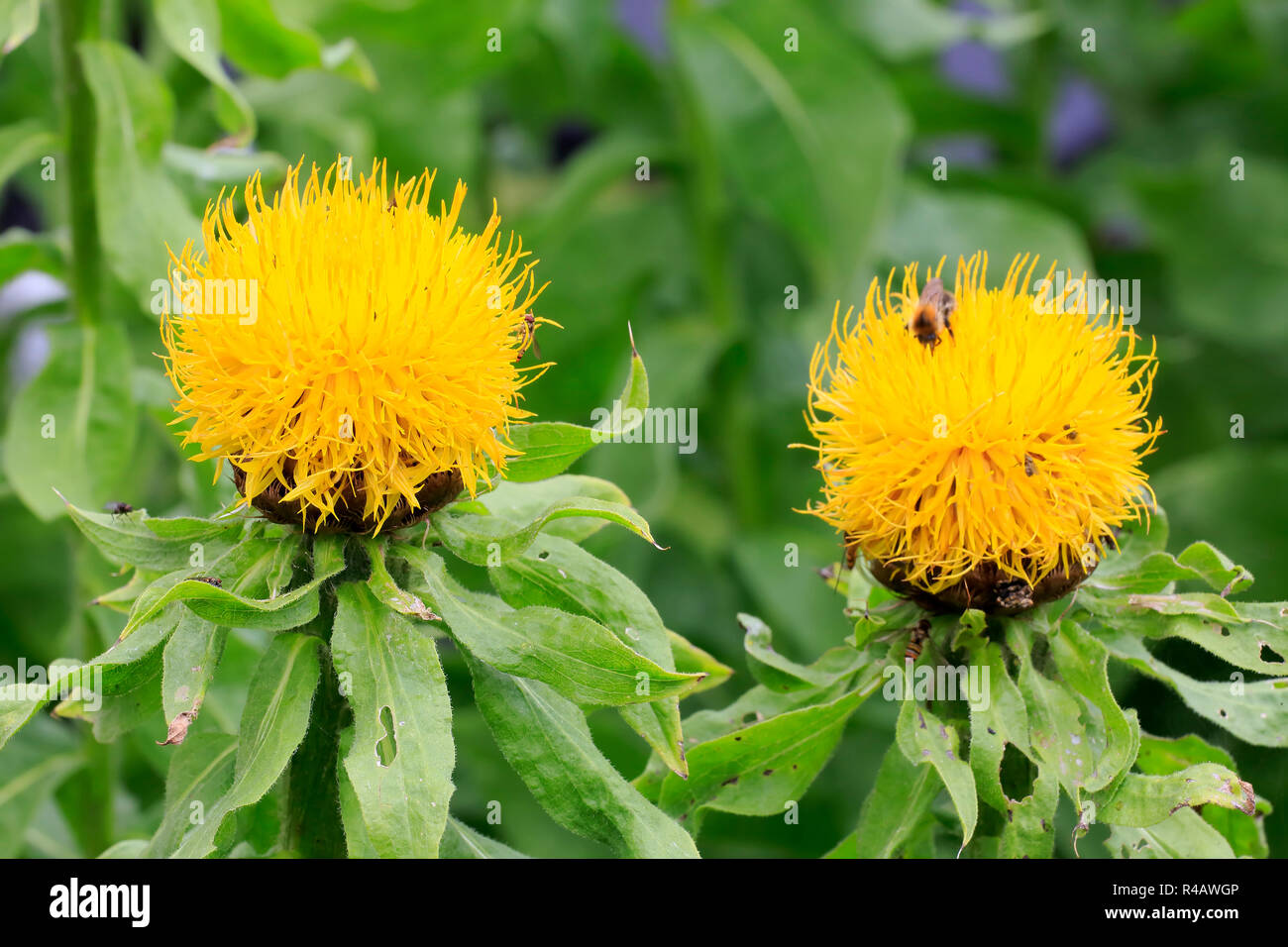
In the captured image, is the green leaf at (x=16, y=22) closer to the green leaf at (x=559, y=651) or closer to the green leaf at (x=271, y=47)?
the green leaf at (x=271, y=47)

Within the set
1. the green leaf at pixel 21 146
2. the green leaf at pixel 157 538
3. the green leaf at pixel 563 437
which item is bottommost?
the green leaf at pixel 157 538

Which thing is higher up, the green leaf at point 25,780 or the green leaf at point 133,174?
the green leaf at point 133,174

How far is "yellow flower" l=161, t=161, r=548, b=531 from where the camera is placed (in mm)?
1031

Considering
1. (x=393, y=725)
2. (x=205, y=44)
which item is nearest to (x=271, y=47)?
(x=205, y=44)

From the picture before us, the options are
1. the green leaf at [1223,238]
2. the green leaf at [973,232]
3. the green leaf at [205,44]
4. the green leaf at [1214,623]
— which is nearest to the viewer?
the green leaf at [1214,623]

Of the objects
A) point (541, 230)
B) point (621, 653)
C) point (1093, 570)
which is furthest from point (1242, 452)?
point (621, 653)

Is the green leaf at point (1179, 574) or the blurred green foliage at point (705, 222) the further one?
the blurred green foliage at point (705, 222)

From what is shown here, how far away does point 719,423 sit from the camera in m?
2.83

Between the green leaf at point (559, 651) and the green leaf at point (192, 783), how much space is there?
254mm

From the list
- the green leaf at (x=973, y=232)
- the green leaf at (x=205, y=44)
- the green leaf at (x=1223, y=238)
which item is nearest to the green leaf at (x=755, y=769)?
the green leaf at (x=205, y=44)

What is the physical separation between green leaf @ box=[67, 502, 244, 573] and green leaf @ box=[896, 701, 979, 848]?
60 centimetres

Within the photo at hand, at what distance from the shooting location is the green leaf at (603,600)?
1100mm

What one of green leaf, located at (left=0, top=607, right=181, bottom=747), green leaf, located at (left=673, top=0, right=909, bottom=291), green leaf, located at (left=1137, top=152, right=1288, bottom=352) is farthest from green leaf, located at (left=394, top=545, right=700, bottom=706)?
green leaf, located at (left=1137, top=152, right=1288, bottom=352)
